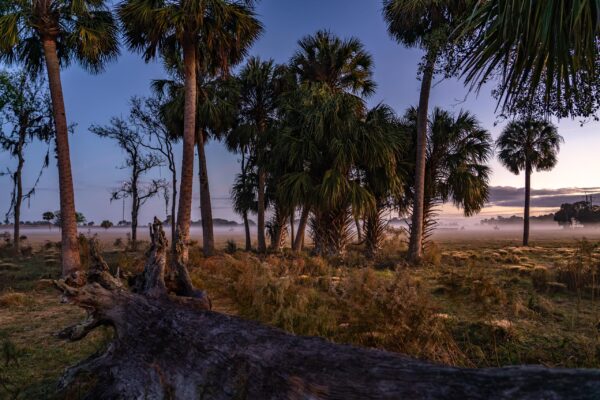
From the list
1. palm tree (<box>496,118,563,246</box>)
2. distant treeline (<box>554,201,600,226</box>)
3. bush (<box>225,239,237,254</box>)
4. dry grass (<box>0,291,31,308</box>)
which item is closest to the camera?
dry grass (<box>0,291,31,308</box>)

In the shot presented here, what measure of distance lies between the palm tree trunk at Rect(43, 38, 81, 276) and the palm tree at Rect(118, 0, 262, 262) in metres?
3.39

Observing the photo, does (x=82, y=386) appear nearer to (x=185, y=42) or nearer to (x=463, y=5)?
(x=185, y=42)

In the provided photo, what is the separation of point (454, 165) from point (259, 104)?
11.8 m

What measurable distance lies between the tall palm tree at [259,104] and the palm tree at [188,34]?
17.8ft

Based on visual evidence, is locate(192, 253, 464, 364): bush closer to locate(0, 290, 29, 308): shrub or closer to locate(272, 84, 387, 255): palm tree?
locate(0, 290, 29, 308): shrub

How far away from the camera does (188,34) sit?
14.9 meters

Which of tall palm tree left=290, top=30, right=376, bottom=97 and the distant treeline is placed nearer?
tall palm tree left=290, top=30, right=376, bottom=97

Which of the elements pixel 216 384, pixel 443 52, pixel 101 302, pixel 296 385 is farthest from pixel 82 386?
pixel 443 52

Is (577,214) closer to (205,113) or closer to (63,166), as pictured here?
(205,113)

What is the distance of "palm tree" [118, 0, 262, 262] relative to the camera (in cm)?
1370

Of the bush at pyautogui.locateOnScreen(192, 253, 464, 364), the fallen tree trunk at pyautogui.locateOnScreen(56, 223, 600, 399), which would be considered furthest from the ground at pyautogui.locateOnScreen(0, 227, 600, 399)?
the fallen tree trunk at pyautogui.locateOnScreen(56, 223, 600, 399)

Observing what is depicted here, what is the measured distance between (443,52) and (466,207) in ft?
36.4

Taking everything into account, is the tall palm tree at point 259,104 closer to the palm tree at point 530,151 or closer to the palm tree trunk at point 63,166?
the palm tree trunk at point 63,166

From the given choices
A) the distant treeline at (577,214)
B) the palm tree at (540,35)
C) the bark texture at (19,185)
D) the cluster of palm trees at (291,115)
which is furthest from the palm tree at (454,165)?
the distant treeline at (577,214)
